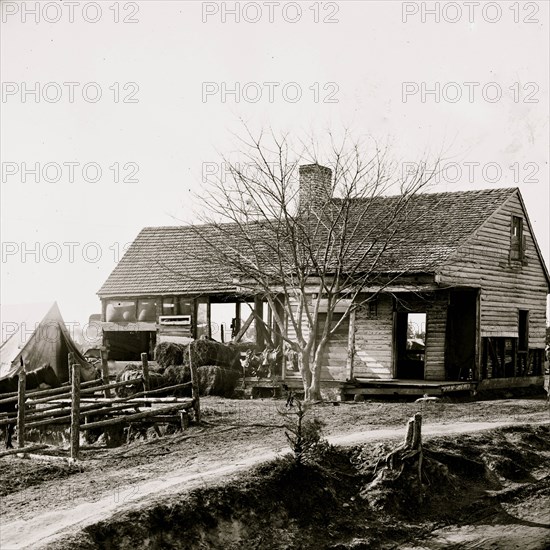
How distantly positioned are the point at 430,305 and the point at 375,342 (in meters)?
1.92

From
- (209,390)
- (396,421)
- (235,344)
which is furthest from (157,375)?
(396,421)

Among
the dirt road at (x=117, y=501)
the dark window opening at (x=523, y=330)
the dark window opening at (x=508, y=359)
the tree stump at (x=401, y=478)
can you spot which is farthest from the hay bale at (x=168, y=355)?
the tree stump at (x=401, y=478)

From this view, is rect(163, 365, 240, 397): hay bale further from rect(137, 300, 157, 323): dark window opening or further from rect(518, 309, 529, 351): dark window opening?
rect(518, 309, 529, 351): dark window opening

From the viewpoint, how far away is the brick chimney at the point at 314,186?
71.6ft

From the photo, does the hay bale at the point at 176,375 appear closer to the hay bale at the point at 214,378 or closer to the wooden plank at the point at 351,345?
the hay bale at the point at 214,378

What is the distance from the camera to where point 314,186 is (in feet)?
74.2

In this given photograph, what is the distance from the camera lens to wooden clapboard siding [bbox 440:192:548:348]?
74.3 ft

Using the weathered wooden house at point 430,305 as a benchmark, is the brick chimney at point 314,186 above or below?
above

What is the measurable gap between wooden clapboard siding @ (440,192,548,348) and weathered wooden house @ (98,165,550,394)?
0.03m

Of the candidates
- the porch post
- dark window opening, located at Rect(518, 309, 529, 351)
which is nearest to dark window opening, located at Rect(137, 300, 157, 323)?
the porch post

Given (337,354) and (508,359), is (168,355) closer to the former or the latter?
(337,354)

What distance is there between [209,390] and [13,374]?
5550 millimetres

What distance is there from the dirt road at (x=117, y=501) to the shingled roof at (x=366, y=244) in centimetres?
902

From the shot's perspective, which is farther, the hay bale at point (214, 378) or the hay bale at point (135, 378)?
the hay bale at point (214, 378)
